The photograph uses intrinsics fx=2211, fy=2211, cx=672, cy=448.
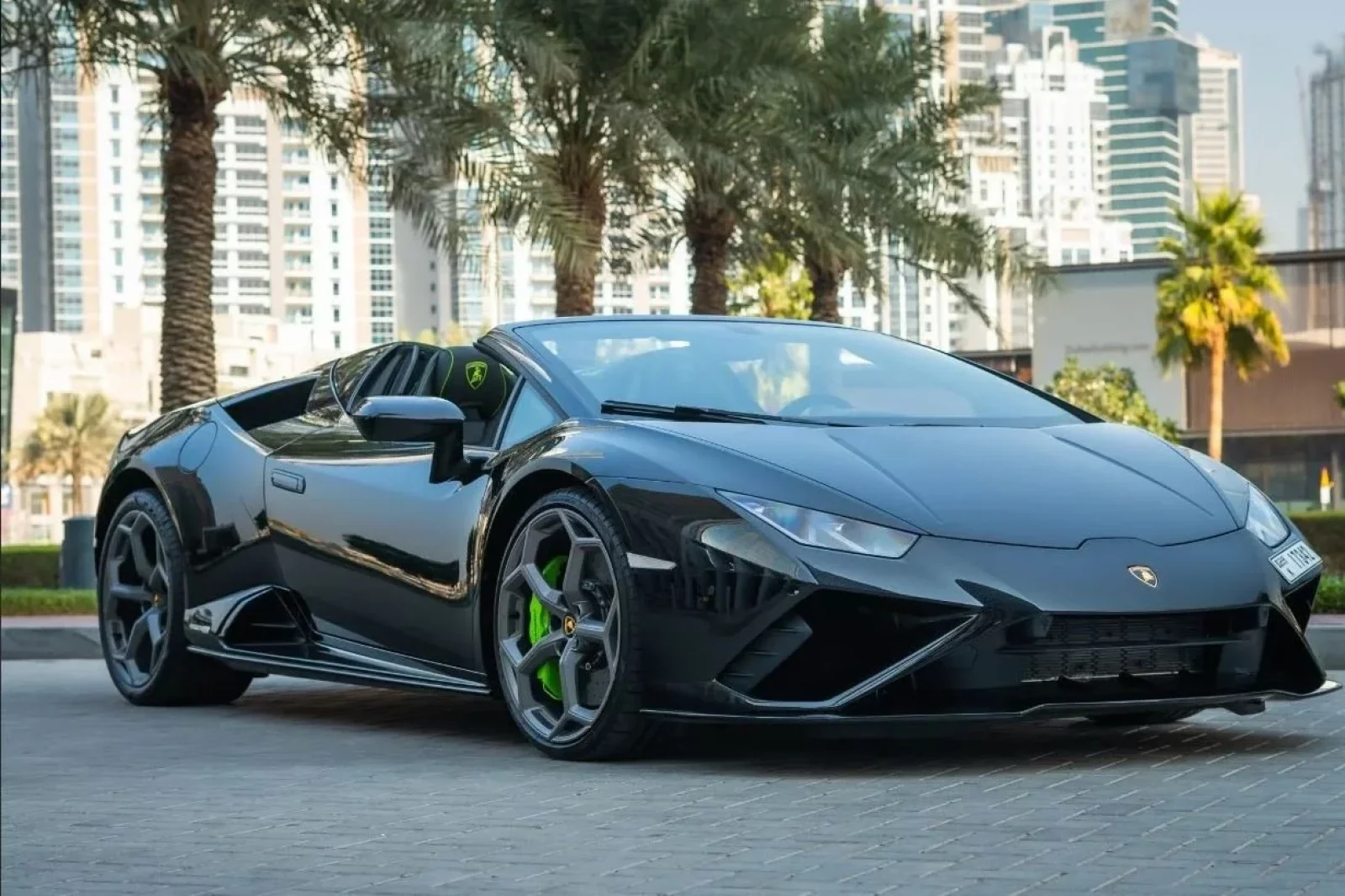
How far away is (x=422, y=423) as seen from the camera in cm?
612

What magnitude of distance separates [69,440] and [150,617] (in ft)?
416

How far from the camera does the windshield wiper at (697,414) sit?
19.2 feet

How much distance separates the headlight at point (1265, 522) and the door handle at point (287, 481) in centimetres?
293

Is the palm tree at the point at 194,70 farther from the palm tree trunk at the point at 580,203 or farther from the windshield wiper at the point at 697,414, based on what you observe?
the windshield wiper at the point at 697,414

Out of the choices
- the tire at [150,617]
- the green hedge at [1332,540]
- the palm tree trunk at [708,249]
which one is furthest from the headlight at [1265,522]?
the palm tree trunk at [708,249]

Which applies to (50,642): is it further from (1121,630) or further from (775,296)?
(775,296)

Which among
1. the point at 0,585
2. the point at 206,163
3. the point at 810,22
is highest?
the point at 810,22

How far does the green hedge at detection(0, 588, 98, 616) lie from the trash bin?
4.04 feet

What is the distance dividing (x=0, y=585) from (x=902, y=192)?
43.7 ft

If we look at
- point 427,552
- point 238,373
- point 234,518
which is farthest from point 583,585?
point 238,373

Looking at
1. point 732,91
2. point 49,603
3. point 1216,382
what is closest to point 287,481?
point 49,603

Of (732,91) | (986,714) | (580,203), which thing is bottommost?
(986,714)

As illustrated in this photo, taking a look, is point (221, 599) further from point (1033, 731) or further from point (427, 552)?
point (1033, 731)

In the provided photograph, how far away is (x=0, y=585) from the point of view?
30.2 m
